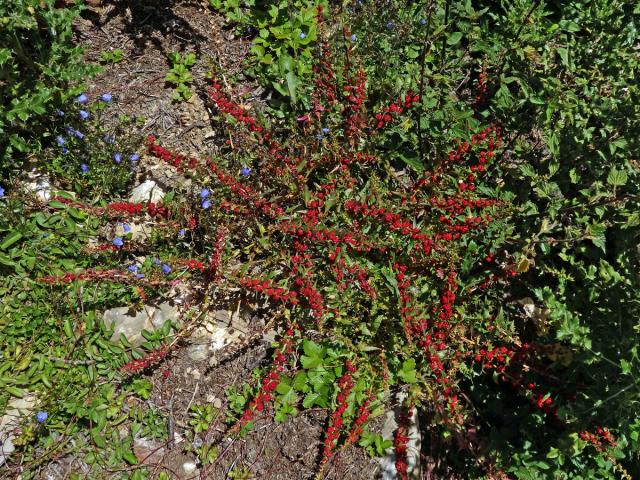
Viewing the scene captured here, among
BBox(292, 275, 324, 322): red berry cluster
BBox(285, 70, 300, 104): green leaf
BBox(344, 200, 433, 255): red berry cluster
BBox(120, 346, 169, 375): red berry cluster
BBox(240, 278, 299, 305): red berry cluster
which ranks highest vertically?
BBox(285, 70, 300, 104): green leaf

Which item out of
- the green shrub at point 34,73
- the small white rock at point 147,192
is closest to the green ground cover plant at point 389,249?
the small white rock at point 147,192

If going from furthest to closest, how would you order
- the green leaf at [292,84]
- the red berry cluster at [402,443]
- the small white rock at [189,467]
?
the green leaf at [292,84], the small white rock at [189,467], the red berry cluster at [402,443]

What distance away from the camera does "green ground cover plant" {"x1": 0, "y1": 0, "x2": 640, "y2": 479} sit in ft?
11.2

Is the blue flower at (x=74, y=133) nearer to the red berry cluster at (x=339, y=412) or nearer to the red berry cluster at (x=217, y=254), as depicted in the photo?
the red berry cluster at (x=217, y=254)

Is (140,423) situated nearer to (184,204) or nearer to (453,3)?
(184,204)

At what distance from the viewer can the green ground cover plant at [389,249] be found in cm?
342

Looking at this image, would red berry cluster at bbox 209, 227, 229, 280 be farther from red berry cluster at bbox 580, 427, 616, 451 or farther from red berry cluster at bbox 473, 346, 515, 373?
red berry cluster at bbox 580, 427, 616, 451

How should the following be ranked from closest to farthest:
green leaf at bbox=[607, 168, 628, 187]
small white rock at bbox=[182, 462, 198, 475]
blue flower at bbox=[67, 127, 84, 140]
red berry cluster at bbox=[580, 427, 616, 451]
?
1. red berry cluster at bbox=[580, 427, 616, 451]
2. green leaf at bbox=[607, 168, 628, 187]
3. small white rock at bbox=[182, 462, 198, 475]
4. blue flower at bbox=[67, 127, 84, 140]

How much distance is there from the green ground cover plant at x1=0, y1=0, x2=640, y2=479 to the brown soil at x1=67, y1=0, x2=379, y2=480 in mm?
106

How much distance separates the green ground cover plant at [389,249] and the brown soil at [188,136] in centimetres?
11

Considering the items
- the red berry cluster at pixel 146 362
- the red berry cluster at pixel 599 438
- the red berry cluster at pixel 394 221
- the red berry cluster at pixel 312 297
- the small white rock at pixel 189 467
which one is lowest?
the small white rock at pixel 189 467

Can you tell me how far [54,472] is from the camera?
3416 mm

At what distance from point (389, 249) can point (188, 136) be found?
1905mm

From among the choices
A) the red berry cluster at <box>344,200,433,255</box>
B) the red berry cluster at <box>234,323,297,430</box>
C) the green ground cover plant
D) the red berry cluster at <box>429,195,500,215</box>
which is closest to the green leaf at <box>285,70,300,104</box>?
the green ground cover plant
